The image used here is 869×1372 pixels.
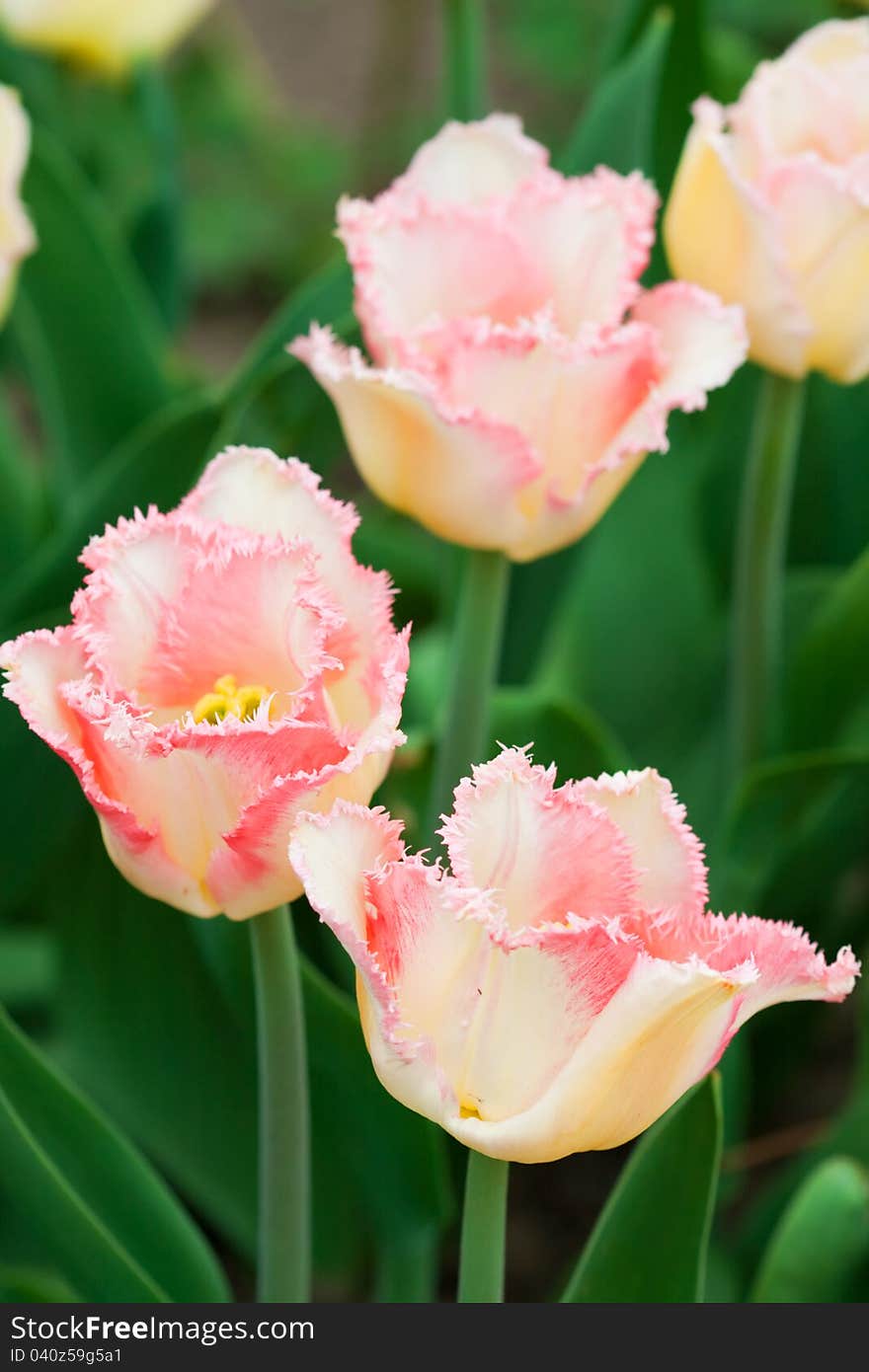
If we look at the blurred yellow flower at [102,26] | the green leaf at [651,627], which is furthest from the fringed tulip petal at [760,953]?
the blurred yellow flower at [102,26]

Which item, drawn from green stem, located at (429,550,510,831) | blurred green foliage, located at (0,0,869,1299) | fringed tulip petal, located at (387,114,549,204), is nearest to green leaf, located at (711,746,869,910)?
blurred green foliage, located at (0,0,869,1299)

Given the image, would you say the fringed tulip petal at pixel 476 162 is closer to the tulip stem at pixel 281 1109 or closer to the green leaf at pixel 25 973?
the tulip stem at pixel 281 1109

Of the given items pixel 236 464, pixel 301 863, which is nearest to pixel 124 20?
pixel 236 464

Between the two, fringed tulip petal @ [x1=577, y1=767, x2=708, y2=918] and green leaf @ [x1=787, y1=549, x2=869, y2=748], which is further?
green leaf @ [x1=787, y1=549, x2=869, y2=748]

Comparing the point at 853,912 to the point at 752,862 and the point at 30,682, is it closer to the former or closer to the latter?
the point at 752,862

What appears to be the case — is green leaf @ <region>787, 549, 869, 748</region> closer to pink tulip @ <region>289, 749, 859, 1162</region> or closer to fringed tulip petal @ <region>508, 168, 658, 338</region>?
fringed tulip petal @ <region>508, 168, 658, 338</region>

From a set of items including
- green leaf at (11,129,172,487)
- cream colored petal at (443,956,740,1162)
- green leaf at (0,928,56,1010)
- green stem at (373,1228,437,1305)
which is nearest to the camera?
cream colored petal at (443,956,740,1162)

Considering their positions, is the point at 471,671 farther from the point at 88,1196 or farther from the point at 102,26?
the point at 102,26
